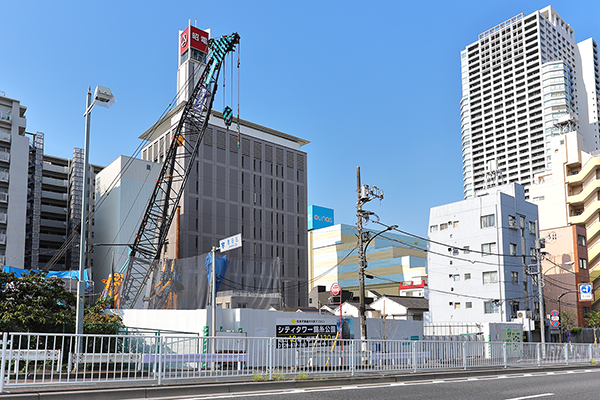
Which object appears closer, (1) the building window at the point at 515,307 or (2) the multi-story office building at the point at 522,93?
(1) the building window at the point at 515,307

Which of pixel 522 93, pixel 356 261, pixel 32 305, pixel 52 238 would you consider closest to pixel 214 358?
pixel 32 305

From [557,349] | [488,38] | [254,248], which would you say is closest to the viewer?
[557,349]

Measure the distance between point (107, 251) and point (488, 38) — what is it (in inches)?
5294

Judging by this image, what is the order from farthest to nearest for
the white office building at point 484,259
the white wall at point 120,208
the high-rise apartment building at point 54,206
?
the high-rise apartment building at point 54,206, the white wall at point 120,208, the white office building at point 484,259

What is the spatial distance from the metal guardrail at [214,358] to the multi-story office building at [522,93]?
5060 inches

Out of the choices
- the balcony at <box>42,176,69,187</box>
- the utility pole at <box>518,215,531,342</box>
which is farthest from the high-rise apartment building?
the utility pole at <box>518,215,531,342</box>

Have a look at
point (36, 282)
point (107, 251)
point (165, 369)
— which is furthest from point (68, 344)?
point (107, 251)

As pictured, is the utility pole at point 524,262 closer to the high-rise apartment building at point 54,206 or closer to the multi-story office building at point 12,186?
the multi-story office building at point 12,186

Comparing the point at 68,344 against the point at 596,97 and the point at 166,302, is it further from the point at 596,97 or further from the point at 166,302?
the point at 596,97

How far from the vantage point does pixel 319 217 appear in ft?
460

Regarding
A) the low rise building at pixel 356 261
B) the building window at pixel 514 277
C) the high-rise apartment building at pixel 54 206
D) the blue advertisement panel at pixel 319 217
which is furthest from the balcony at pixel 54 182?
the building window at pixel 514 277

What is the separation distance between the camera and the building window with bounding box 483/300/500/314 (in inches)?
2065

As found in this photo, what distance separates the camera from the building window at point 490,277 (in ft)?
175

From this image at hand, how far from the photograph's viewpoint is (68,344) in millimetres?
13492
